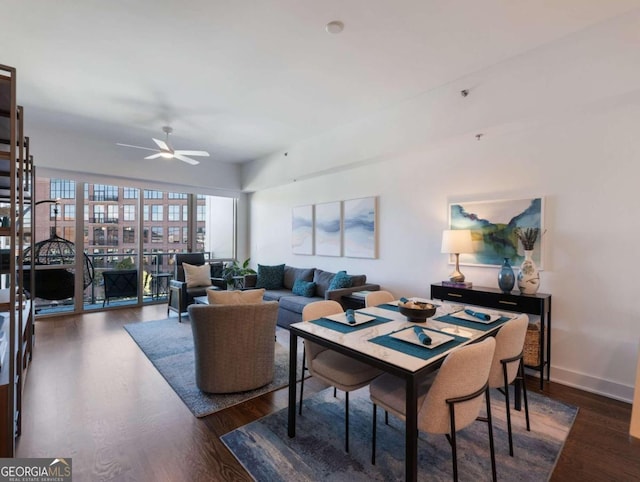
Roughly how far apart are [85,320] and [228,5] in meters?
5.11

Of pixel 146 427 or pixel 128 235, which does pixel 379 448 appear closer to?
pixel 146 427

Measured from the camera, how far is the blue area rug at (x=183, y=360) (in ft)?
8.71

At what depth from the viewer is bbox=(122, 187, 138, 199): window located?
19.6ft

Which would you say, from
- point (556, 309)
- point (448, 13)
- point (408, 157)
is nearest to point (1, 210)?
point (448, 13)

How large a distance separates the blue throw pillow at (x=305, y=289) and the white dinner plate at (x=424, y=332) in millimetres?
2896

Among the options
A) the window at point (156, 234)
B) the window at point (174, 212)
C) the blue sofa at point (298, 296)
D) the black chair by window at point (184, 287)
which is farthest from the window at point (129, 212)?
the blue sofa at point (298, 296)

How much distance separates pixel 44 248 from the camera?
16.9 ft

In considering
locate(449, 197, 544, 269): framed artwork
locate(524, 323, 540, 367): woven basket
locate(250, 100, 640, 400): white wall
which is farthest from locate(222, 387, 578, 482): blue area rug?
locate(449, 197, 544, 269): framed artwork

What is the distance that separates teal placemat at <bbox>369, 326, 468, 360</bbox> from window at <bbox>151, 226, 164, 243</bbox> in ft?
19.0

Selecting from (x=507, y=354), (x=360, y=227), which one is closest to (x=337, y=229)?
(x=360, y=227)

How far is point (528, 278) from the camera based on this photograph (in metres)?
2.98

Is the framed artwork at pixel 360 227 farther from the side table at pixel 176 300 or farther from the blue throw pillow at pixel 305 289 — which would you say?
the side table at pixel 176 300

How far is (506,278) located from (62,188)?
22.0ft

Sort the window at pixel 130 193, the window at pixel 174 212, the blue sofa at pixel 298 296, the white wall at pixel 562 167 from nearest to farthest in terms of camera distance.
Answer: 1. the white wall at pixel 562 167
2. the blue sofa at pixel 298 296
3. the window at pixel 130 193
4. the window at pixel 174 212
